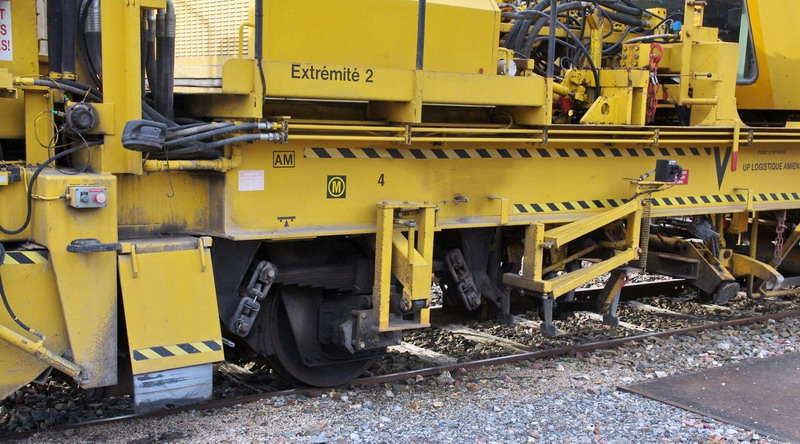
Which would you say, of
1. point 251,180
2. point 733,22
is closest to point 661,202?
point 733,22

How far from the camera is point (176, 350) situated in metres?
4.66

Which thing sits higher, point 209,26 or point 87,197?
point 209,26

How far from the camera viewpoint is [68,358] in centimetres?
439

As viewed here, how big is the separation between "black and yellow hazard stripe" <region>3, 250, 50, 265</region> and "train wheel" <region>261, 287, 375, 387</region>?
58.7 inches

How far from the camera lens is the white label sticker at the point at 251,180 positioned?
4.86 m

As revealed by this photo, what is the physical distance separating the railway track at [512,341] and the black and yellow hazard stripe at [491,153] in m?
1.55

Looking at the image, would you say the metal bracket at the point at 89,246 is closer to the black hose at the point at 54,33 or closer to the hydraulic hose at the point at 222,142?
the hydraulic hose at the point at 222,142

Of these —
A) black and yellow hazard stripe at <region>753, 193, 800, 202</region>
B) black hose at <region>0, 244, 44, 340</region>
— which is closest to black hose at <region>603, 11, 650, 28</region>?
black and yellow hazard stripe at <region>753, 193, 800, 202</region>

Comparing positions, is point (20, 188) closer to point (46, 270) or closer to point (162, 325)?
point (46, 270)

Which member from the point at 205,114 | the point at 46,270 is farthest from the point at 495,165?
the point at 46,270

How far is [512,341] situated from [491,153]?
2.02 metres

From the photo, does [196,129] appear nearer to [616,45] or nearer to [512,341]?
[512,341]

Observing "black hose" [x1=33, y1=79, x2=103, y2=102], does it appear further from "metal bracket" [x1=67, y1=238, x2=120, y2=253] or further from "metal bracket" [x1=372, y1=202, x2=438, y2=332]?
"metal bracket" [x1=372, y1=202, x2=438, y2=332]

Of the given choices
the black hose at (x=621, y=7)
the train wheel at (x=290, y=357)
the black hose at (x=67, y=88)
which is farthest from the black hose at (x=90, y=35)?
the black hose at (x=621, y=7)
